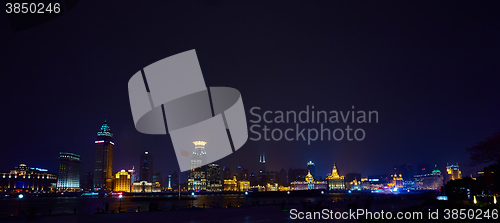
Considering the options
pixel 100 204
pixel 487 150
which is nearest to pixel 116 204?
pixel 100 204

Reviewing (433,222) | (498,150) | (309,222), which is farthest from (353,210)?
(498,150)

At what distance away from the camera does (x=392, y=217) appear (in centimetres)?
1998

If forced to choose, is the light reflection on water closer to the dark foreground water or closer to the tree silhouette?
the dark foreground water

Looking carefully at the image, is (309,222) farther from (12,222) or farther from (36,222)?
(12,222)

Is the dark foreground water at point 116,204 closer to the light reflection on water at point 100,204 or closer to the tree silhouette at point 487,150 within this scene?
the light reflection on water at point 100,204

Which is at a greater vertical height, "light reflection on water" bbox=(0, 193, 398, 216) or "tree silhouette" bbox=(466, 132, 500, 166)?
"tree silhouette" bbox=(466, 132, 500, 166)

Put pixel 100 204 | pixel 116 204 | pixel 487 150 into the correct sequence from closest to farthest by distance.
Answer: pixel 487 150 < pixel 116 204 < pixel 100 204

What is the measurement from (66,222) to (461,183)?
158 ft

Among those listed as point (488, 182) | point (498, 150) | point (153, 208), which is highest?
point (498, 150)

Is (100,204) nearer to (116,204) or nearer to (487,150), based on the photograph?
(116,204)

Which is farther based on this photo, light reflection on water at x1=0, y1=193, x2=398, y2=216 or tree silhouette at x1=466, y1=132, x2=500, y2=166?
light reflection on water at x1=0, y1=193, x2=398, y2=216

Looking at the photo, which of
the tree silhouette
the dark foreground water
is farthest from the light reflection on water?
the tree silhouette

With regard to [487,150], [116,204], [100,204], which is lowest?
[100,204]

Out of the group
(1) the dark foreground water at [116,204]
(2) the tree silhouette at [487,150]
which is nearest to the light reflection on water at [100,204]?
(1) the dark foreground water at [116,204]
